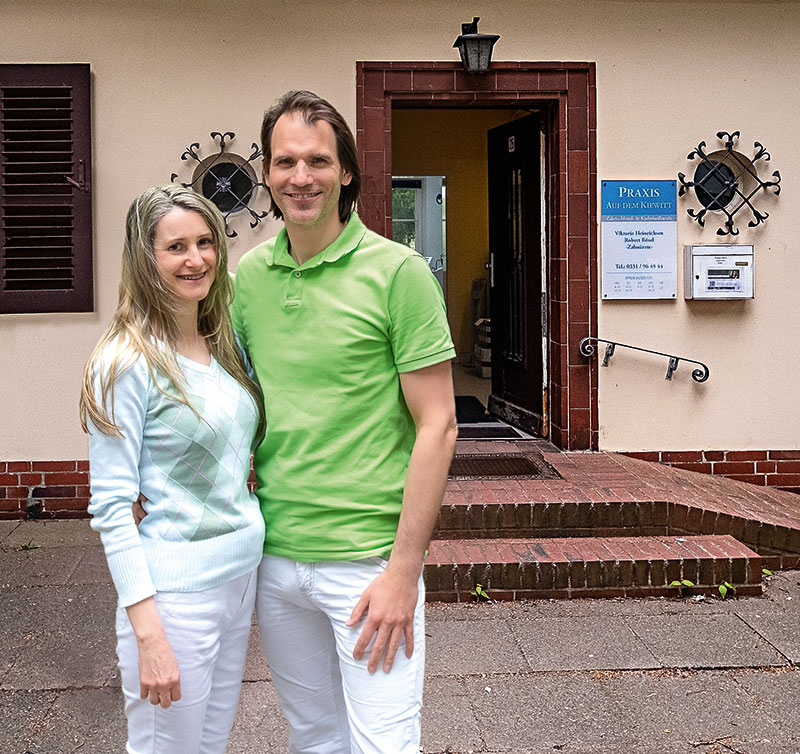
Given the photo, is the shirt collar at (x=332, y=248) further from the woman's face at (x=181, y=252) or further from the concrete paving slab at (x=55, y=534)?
the concrete paving slab at (x=55, y=534)

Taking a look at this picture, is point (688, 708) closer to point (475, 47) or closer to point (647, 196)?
point (647, 196)

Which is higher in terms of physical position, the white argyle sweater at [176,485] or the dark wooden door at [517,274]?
the dark wooden door at [517,274]

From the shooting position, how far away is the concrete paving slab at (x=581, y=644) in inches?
161

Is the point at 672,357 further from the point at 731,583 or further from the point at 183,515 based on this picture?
the point at 183,515

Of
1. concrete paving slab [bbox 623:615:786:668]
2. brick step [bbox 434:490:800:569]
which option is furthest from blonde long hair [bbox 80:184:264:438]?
brick step [bbox 434:490:800:569]

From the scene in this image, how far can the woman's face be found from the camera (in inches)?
81.9

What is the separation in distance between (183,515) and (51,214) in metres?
4.64

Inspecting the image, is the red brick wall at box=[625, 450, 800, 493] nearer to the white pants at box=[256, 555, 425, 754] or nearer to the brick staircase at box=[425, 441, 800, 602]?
the brick staircase at box=[425, 441, 800, 602]

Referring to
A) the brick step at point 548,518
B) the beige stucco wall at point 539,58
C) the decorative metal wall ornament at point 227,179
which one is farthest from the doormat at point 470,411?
the decorative metal wall ornament at point 227,179

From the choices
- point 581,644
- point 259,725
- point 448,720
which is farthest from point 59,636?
point 581,644

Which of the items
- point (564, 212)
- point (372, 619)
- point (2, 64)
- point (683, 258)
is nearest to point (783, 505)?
point (683, 258)

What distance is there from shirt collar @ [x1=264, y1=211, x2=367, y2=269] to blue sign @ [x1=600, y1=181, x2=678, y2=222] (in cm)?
452

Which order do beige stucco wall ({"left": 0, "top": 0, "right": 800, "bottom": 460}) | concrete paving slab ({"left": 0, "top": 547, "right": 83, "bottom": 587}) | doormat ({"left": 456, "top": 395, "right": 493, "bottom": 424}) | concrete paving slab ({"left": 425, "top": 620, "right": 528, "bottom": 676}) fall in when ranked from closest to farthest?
1. concrete paving slab ({"left": 425, "top": 620, "right": 528, "bottom": 676})
2. concrete paving slab ({"left": 0, "top": 547, "right": 83, "bottom": 587})
3. beige stucco wall ({"left": 0, "top": 0, "right": 800, "bottom": 460})
4. doormat ({"left": 456, "top": 395, "right": 493, "bottom": 424})

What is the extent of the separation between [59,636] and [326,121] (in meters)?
3.13
